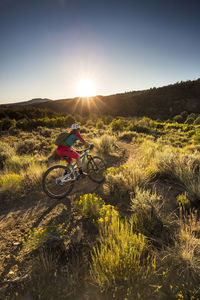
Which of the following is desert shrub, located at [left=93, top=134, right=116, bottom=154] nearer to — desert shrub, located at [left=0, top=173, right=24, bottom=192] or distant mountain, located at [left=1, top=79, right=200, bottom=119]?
desert shrub, located at [left=0, top=173, right=24, bottom=192]

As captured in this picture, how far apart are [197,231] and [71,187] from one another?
3.15 m

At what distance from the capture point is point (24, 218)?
129 inches

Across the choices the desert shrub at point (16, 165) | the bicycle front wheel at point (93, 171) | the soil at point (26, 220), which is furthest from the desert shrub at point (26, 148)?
the bicycle front wheel at point (93, 171)

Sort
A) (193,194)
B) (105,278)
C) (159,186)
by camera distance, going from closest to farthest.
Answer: (105,278) < (193,194) < (159,186)

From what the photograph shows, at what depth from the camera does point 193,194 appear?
3.42 meters

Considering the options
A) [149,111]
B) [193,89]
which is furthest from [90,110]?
[193,89]

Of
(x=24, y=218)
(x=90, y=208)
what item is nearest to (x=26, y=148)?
(x=24, y=218)

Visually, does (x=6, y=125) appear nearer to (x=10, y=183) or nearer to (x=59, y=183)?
(x=10, y=183)

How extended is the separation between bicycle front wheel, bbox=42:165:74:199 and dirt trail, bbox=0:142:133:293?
Answer: 0.18 meters

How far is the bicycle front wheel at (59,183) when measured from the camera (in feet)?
13.3

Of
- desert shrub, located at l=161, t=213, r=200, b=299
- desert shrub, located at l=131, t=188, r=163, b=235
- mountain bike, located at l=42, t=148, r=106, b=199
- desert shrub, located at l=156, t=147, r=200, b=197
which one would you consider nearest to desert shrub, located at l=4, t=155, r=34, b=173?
mountain bike, located at l=42, t=148, r=106, b=199

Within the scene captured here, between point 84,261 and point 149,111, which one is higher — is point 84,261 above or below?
below

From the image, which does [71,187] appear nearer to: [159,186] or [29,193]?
[29,193]

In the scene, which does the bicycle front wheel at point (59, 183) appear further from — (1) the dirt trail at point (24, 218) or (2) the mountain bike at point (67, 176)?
(1) the dirt trail at point (24, 218)
